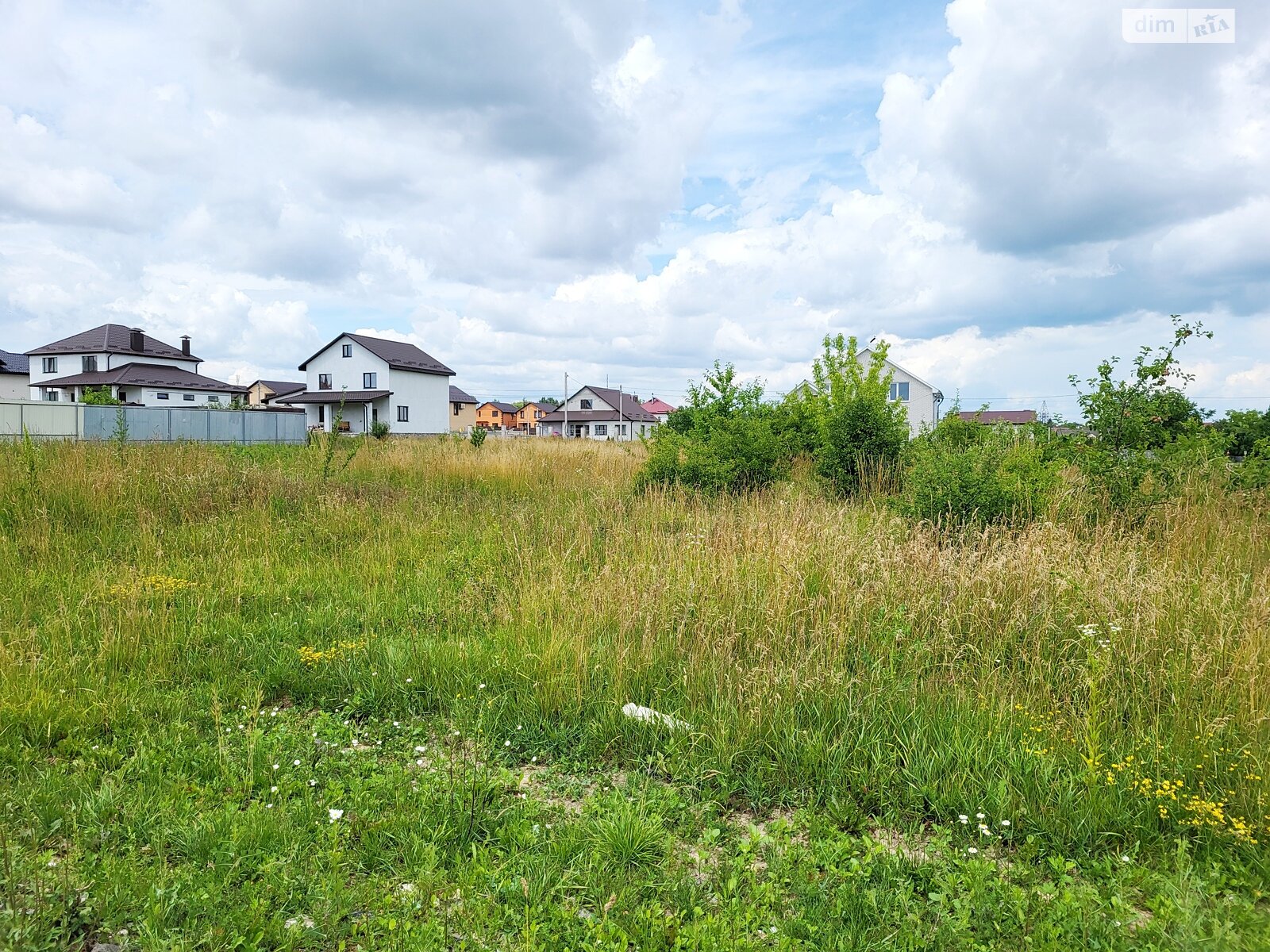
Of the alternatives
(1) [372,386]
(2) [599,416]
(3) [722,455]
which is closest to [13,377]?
(1) [372,386]

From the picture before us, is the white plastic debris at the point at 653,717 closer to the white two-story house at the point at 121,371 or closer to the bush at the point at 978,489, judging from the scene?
the bush at the point at 978,489

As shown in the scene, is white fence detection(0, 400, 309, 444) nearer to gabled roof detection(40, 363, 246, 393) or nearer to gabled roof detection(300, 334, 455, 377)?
gabled roof detection(300, 334, 455, 377)

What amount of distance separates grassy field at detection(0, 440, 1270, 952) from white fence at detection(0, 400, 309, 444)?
1940 centimetres

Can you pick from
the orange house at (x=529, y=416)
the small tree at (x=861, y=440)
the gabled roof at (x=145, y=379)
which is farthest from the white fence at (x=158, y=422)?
the orange house at (x=529, y=416)

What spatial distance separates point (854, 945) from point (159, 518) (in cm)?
838

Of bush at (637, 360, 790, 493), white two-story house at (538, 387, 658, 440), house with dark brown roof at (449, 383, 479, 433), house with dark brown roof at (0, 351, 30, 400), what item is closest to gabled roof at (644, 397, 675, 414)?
white two-story house at (538, 387, 658, 440)

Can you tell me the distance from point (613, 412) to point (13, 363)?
6155 centimetres

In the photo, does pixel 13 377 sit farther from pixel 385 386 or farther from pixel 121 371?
pixel 385 386

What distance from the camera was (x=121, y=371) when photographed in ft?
178

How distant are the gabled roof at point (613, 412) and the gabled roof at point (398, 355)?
88.5 ft

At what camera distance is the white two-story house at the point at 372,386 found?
166ft

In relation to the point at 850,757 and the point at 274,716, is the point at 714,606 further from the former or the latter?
the point at 274,716

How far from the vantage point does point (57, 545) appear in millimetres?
6422

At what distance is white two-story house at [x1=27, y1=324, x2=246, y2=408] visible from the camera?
175 feet
